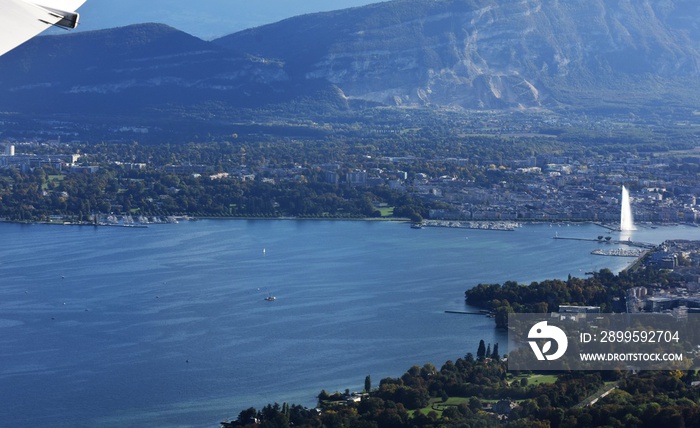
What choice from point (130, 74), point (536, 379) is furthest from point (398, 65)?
point (536, 379)

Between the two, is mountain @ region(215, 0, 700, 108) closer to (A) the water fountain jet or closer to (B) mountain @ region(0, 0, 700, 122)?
(B) mountain @ region(0, 0, 700, 122)

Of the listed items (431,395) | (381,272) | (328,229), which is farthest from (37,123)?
(431,395)

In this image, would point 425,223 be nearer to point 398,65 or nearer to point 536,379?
point 536,379

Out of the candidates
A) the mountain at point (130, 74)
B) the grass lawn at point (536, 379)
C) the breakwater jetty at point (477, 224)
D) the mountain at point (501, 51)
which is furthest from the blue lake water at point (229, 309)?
the mountain at point (501, 51)

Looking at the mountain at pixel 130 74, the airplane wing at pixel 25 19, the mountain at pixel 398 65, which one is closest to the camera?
the airplane wing at pixel 25 19

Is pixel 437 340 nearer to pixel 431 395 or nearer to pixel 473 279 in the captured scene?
pixel 431 395

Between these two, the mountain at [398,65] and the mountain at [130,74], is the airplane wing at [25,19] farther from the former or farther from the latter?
the mountain at [130,74]
